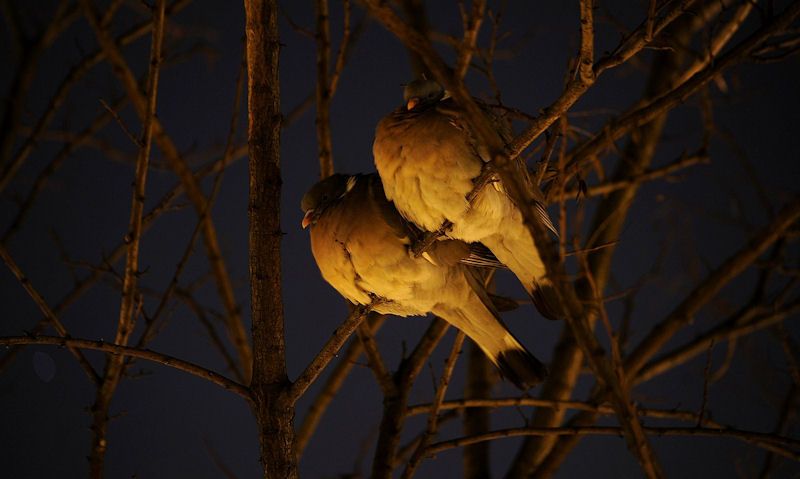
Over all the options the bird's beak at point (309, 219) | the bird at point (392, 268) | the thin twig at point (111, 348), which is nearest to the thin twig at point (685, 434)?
the bird at point (392, 268)

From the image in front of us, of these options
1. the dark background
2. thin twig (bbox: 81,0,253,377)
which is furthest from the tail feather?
the dark background

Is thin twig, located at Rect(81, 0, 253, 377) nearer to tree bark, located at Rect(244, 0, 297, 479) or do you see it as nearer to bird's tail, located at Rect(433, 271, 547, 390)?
tree bark, located at Rect(244, 0, 297, 479)

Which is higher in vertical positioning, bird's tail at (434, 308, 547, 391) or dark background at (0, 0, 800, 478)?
dark background at (0, 0, 800, 478)

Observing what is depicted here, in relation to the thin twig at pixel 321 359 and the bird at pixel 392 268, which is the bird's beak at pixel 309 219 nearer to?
the bird at pixel 392 268

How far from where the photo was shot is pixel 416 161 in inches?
80.4

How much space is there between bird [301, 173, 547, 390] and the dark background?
1543 millimetres

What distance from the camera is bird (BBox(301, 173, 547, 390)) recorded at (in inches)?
83.9

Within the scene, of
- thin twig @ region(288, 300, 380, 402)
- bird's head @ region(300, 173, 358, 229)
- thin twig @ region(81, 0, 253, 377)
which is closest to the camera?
thin twig @ region(288, 300, 380, 402)

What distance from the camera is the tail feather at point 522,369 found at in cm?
230

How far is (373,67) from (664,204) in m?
1.81

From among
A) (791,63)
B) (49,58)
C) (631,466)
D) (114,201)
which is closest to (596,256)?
(791,63)

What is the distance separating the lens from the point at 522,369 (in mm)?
2316

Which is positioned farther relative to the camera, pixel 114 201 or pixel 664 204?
pixel 114 201

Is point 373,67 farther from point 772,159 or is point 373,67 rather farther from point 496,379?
point 772,159
